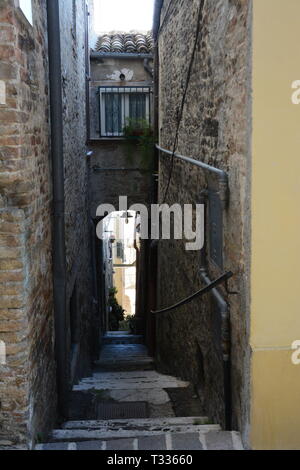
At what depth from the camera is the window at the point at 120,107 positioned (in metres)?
11.4

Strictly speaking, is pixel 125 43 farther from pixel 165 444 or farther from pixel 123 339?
pixel 165 444

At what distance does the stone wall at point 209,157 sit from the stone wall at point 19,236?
170 centimetres

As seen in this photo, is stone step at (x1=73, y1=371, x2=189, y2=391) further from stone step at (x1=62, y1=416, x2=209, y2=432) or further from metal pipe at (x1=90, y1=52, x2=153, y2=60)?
metal pipe at (x1=90, y1=52, x2=153, y2=60)

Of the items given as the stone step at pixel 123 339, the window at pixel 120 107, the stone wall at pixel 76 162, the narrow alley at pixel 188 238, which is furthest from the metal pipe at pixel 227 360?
the stone step at pixel 123 339

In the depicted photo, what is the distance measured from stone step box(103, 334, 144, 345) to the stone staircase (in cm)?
310

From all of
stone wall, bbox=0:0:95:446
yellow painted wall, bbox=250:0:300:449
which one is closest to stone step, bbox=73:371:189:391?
stone wall, bbox=0:0:95:446

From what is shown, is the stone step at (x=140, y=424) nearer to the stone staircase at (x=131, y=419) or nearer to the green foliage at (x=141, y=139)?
the stone staircase at (x=131, y=419)

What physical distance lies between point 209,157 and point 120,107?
6499mm

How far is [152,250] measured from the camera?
38.0 ft

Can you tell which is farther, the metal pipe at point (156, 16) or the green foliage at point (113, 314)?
the green foliage at point (113, 314)

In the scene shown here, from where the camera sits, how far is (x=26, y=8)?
160 inches
